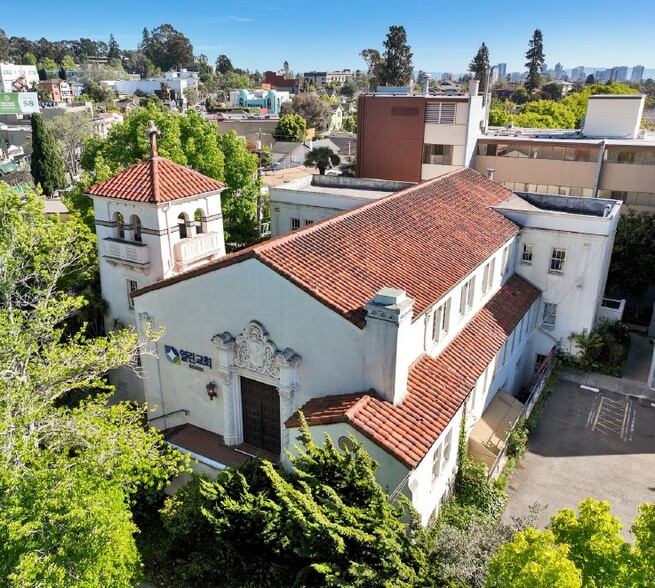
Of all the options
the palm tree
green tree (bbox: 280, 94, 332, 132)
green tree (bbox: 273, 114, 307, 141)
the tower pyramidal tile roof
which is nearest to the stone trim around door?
the tower pyramidal tile roof

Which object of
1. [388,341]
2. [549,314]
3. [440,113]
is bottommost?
[549,314]

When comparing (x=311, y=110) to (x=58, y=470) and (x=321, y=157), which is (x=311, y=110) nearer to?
(x=321, y=157)

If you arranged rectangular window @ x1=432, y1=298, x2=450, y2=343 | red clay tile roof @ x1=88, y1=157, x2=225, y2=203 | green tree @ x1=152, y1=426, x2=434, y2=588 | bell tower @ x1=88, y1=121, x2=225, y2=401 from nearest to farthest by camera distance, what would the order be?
green tree @ x1=152, y1=426, x2=434, y2=588 → rectangular window @ x1=432, y1=298, x2=450, y2=343 → red clay tile roof @ x1=88, y1=157, x2=225, y2=203 → bell tower @ x1=88, y1=121, x2=225, y2=401

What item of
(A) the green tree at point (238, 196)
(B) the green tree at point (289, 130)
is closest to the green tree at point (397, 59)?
(B) the green tree at point (289, 130)

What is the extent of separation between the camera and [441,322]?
1942cm

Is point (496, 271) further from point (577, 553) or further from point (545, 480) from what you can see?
point (577, 553)

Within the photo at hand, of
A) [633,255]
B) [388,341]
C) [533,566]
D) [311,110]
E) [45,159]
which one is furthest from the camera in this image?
[311,110]

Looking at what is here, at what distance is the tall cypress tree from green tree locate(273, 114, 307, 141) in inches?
1762

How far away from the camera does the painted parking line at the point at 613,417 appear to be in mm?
23562

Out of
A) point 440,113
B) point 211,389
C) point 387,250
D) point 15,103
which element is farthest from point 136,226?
point 15,103

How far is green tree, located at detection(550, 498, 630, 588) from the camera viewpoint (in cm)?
940

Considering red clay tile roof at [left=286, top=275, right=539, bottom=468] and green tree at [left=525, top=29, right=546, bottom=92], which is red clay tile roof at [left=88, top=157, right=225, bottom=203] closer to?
red clay tile roof at [left=286, top=275, right=539, bottom=468]

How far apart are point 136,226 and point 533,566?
19.7 metres

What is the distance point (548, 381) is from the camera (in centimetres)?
2725
